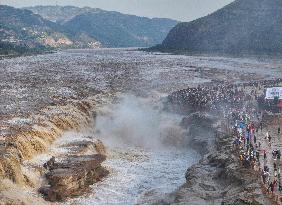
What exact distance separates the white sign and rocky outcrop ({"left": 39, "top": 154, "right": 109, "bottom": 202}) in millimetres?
17422

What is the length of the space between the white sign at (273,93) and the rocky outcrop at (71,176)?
17422 mm

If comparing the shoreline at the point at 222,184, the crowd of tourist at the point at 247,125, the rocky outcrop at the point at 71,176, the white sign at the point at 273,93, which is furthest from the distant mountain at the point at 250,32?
the rocky outcrop at the point at 71,176

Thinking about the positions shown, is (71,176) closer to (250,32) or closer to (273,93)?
(273,93)

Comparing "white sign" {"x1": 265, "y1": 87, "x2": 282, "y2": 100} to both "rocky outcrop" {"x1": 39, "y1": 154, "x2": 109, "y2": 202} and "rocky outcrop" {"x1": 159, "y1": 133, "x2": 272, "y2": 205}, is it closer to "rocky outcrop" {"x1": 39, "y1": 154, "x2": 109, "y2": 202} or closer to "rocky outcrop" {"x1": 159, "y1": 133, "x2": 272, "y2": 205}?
"rocky outcrop" {"x1": 159, "y1": 133, "x2": 272, "y2": 205}

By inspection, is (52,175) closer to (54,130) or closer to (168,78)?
(54,130)

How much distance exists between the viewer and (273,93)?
43688mm

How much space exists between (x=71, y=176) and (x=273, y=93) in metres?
21.4

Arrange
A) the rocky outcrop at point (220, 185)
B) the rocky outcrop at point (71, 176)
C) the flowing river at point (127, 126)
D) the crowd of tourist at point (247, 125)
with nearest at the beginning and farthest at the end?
1. the rocky outcrop at point (220, 185)
2. the crowd of tourist at point (247, 125)
3. the rocky outcrop at point (71, 176)
4. the flowing river at point (127, 126)

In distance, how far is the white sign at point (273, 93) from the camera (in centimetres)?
4322

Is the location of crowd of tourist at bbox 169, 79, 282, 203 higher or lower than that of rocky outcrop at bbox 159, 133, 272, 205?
higher

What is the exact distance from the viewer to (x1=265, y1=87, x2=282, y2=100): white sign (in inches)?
1702

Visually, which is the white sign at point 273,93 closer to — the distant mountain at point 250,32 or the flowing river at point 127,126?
the flowing river at point 127,126

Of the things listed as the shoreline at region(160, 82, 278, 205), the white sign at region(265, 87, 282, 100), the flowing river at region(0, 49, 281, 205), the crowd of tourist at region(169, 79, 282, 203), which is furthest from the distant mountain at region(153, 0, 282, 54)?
the shoreline at region(160, 82, 278, 205)

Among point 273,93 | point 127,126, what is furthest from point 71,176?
point 273,93
